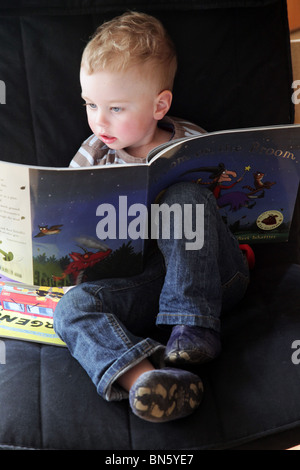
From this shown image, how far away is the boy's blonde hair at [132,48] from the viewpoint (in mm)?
1073

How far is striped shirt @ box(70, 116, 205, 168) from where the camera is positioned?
1.20 meters

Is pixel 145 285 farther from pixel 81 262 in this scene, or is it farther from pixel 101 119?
pixel 101 119

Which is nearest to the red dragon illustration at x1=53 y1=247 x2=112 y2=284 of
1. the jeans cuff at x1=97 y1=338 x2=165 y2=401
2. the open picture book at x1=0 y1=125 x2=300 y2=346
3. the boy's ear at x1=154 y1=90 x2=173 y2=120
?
the open picture book at x1=0 y1=125 x2=300 y2=346

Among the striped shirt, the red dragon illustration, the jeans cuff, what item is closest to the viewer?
the jeans cuff

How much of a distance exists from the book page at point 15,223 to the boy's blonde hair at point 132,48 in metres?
0.28

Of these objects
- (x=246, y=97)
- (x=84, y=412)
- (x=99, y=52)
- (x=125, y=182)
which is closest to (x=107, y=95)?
(x=99, y=52)

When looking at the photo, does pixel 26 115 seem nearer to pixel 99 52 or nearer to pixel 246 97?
pixel 99 52

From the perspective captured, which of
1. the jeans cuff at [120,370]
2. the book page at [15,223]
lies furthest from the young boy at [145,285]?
the book page at [15,223]

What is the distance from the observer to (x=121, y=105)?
1.09m

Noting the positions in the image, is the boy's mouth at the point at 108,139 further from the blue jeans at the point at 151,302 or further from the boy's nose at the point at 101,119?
the blue jeans at the point at 151,302

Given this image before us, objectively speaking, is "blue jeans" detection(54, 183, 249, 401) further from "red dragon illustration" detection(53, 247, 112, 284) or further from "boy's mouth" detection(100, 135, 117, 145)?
"boy's mouth" detection(100, 135, 117, 145)
